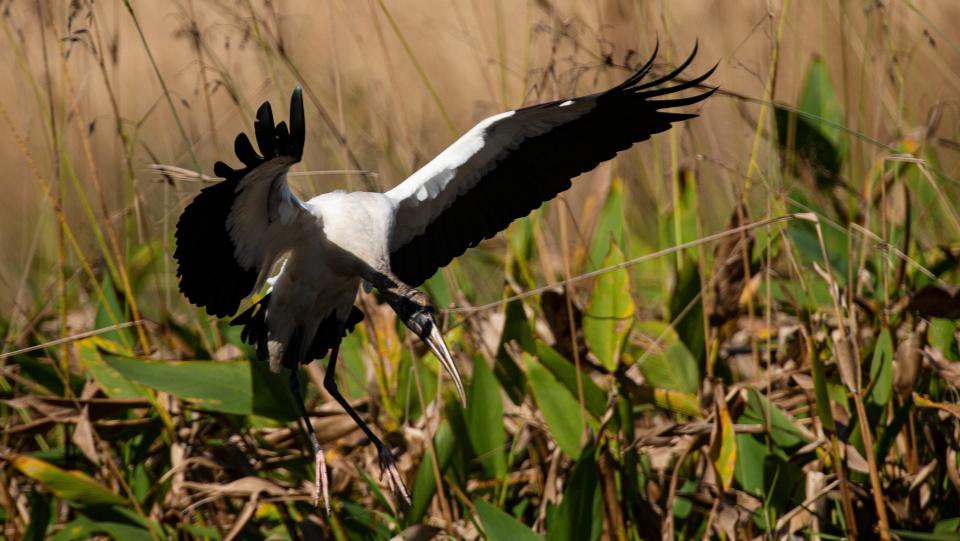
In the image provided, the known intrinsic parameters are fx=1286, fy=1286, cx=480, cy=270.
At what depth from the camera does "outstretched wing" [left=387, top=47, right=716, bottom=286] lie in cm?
377

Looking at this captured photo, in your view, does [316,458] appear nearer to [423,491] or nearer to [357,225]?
[423,491]

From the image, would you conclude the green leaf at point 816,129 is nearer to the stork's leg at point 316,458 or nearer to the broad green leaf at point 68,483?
the stork's leg at point 316,458

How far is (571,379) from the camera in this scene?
3.67m

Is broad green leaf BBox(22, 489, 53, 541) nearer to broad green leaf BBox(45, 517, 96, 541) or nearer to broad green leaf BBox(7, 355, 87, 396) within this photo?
broad green leaf BBox(45, 517, 96, 541)

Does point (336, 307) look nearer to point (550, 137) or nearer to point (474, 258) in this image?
point (550, 137)

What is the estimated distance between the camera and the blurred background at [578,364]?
3.41 metres

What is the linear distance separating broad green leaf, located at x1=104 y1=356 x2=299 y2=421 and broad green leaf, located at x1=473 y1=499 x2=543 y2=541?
29.9 inches

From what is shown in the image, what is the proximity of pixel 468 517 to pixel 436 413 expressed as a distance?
32cm

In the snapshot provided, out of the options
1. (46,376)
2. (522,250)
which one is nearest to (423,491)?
(522,250)

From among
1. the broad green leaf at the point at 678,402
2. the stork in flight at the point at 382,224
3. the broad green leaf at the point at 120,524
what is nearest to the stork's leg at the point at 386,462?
the stork in flight at the point at 382,224

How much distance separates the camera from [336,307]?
12.5 ft

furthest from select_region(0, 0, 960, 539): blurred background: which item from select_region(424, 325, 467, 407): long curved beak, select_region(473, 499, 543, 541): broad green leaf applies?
select_region(424, 325, 467, 407): long curved beak

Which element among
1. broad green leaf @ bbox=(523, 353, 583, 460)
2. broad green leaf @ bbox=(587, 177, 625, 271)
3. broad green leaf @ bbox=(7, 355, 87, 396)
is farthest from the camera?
broad green leaf @ bbox=(587, 177, 625, 271)

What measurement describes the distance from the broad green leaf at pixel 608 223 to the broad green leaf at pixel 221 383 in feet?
3.79
